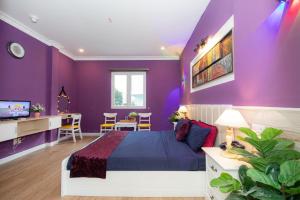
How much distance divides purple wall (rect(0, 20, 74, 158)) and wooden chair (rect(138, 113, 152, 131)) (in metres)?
2.44

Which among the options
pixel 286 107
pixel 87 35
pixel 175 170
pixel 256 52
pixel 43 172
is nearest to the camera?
pixel 286 107

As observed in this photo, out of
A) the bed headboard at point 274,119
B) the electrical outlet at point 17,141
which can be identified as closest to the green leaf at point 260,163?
the bed headboard at point 274,119

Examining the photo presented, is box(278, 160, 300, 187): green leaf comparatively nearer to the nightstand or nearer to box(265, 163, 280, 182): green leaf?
box(265, 163, 280, 182): green leaf

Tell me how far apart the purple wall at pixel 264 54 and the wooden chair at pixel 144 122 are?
327 cm

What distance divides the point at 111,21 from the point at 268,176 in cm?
351

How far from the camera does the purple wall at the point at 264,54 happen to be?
3.95ft

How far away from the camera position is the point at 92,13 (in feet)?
10.3

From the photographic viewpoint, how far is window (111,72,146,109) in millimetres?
6066

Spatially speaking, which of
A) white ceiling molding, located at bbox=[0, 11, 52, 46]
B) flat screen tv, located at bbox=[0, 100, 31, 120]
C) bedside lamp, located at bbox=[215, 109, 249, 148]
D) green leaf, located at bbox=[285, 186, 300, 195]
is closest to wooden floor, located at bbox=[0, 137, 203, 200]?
flat screen tv, located at bbox=[0, 100, 31, 120]

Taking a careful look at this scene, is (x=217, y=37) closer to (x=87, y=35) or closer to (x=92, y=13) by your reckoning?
(x=92, y=13)

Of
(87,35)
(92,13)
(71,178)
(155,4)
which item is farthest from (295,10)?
(87,35)

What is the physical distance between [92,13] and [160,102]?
11.8 feet

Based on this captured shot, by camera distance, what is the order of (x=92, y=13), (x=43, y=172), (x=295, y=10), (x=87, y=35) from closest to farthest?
(x=295, y=10) < (x=43, y=172) < (x=92, y=13) < (x=87, y=35)

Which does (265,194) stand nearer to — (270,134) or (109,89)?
(270,134)
